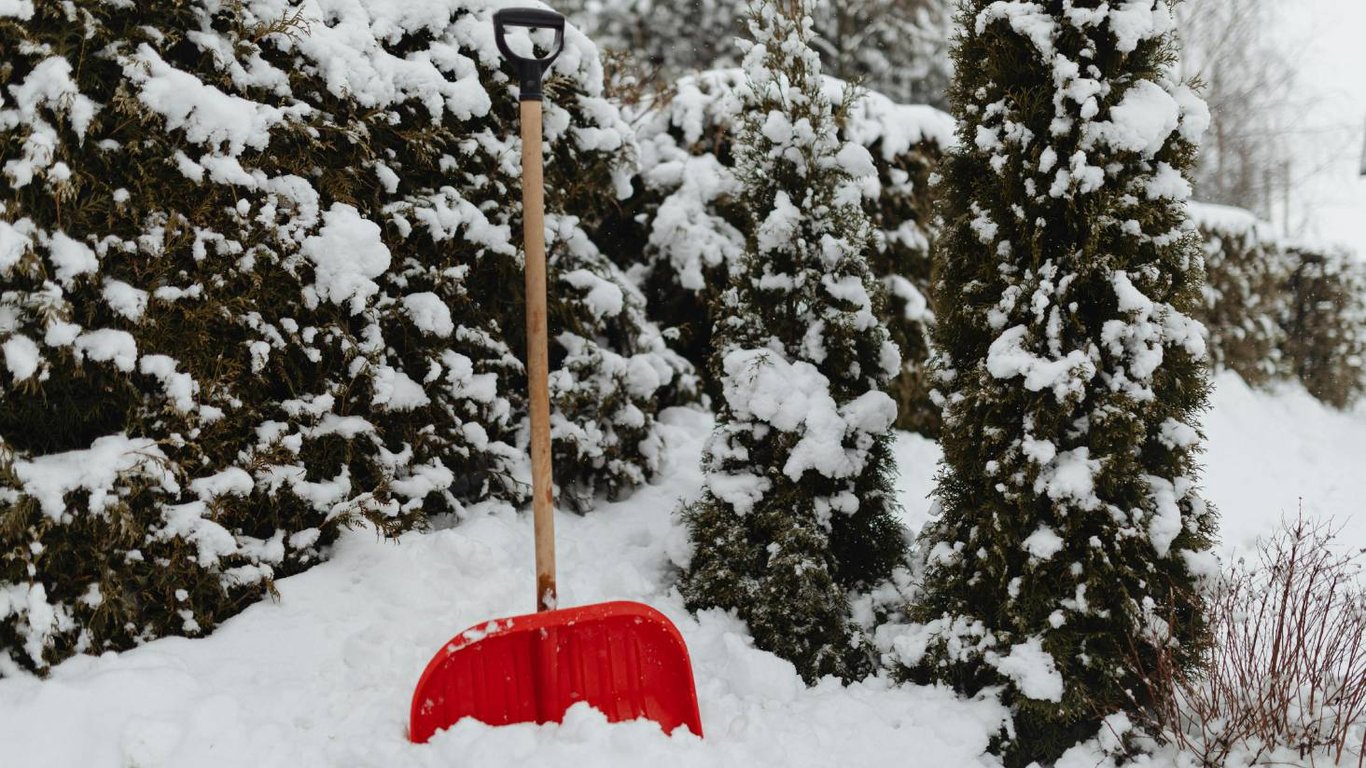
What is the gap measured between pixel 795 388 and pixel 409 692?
165 centimetres

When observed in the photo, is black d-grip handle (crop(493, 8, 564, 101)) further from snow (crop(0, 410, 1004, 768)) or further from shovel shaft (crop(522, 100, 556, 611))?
snow (crop(0, 410, 1004, 768))

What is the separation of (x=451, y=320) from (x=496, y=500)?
0.78 meters

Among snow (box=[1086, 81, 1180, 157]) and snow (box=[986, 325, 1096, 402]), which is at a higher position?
snow (box=[1086, 81, 1180, 157])

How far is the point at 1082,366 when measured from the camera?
2.64 m

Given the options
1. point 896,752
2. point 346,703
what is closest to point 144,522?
point 346,703

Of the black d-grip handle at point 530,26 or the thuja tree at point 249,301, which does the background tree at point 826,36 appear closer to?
the thuja tree at point 249,301

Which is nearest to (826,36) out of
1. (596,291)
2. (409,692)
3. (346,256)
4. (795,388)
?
(596,291)

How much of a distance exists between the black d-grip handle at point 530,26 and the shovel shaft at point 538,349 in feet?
0.17

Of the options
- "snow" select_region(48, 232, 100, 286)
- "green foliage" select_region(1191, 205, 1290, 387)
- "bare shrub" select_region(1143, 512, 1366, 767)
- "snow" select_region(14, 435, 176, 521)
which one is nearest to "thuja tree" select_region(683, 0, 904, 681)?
"bare shrub" select_region(1143, 512, 1366, 767)

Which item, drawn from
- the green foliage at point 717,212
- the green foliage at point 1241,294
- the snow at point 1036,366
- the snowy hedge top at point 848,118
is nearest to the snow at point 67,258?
the snow at point 1036,366

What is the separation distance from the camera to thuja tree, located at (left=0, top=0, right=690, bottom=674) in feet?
7.70

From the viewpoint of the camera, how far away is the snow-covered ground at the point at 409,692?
226 cm

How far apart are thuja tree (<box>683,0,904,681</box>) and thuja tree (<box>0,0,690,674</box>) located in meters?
0.80

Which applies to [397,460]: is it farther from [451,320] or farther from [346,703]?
[346,703]
